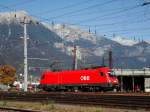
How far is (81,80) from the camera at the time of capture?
7281 cm

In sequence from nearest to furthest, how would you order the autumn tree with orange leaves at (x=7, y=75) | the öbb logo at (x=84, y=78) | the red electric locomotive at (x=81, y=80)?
1. the red electric locomotive at (x=81, y=80)
2. the öbb logo at (x=84, y=78)
3. the autumn tree with orange leaves at (x=7, y=75)

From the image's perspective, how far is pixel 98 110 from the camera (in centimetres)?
3023

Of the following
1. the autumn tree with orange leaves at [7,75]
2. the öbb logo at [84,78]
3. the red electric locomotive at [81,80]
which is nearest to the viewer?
the red electric locomotive at [81,80]

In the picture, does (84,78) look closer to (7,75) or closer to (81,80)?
(81,80)

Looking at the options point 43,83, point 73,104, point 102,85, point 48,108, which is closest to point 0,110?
point 48,108

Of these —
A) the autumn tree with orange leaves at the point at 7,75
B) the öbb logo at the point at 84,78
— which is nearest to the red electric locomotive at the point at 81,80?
the öbb logo at the point at 84,78

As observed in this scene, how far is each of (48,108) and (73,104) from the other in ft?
13.8

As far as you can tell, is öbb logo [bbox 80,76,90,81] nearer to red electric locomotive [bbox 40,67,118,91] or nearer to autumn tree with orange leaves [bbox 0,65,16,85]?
red electric locomotive [bbox 40,67,118,91]

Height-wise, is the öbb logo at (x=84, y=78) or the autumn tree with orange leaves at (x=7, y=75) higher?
the autumn tree with orange leaves at (x=7, y=75)

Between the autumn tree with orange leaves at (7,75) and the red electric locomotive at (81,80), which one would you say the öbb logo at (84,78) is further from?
the autumn tree with orange leaves at (7,75)

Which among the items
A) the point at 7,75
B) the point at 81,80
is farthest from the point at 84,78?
the point at 7,75

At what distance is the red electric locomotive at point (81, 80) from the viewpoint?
6881cm

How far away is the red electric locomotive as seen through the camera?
226ft

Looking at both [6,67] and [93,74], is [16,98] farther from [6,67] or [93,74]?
[6,67]
